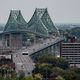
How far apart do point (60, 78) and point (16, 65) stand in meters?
12.2

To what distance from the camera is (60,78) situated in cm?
3878

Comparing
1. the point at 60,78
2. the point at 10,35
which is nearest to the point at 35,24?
the point at 10,35

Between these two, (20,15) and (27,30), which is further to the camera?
(20,15)

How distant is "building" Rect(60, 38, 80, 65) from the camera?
57688mm

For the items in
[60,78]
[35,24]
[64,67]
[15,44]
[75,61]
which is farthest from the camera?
[35,24]

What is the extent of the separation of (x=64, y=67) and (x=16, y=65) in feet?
12.4

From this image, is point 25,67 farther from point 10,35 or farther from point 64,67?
point 10,35

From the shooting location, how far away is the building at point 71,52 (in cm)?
5769

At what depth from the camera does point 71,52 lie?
193ft

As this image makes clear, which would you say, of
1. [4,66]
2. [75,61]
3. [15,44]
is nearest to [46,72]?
→ [4,66]

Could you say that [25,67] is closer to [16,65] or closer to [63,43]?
[16,65]

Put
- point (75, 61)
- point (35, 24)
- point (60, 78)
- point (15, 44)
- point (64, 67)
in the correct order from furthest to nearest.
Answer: point (35, 24)
point (15, 44)
point (75, 61)
point (64, 67)
point (60, 78)

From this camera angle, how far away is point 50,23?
310ft

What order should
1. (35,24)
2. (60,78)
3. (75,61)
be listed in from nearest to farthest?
(60,78) < (75,61) < (35,24)
